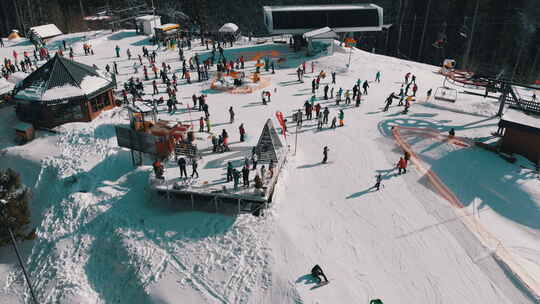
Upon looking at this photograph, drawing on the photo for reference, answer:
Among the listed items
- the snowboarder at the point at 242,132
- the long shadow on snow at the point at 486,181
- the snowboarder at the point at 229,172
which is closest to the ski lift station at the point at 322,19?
the snowboarder at the point at 242,132

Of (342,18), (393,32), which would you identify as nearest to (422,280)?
(342,18)

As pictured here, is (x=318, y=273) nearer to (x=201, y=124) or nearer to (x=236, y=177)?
(x=236, y=177)

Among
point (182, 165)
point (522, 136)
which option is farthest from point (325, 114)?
point (522, 136)

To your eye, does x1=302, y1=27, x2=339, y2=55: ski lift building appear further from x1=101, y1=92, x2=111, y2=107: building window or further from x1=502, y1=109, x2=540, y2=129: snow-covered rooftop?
x1=101, y1=92, x2=111, y2=107: building window

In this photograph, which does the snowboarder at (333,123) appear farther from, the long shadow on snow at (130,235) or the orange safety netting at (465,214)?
the long shadow on snow at (130,235)

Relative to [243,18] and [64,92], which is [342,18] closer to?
[64,92]

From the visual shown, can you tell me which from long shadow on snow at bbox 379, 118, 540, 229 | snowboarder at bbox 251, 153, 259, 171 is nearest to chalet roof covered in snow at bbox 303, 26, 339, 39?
long shadow on snow at bbox 379, 118, 540, 229
